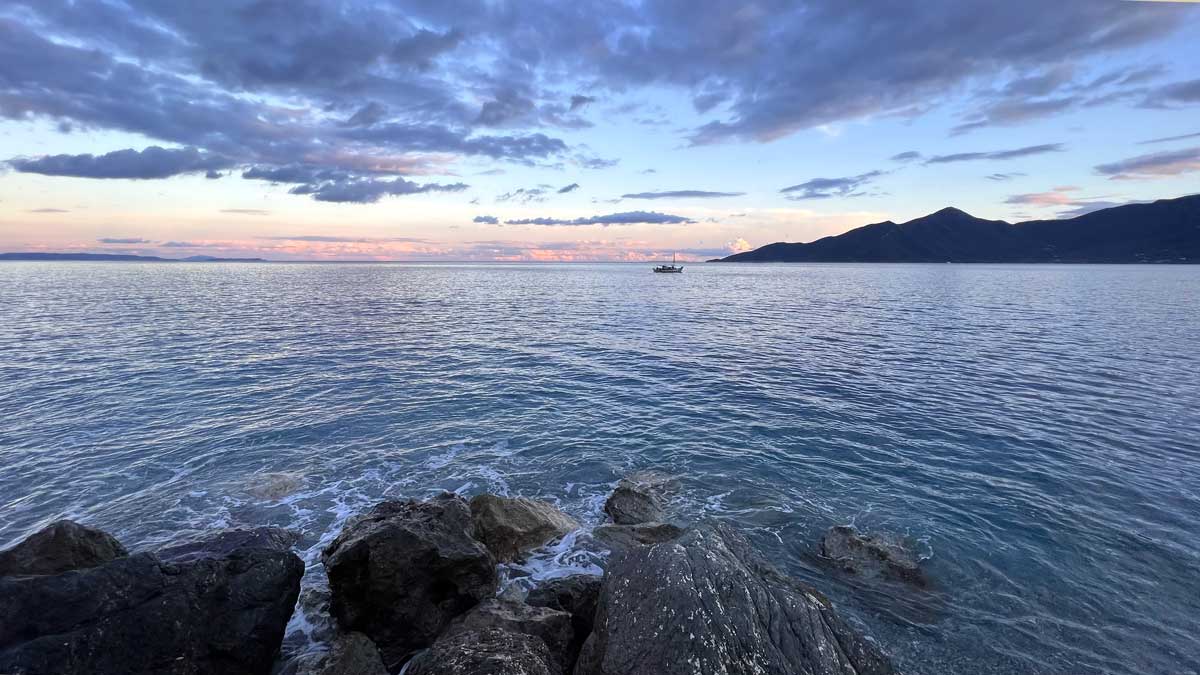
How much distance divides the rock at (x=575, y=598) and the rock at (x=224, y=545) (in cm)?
637

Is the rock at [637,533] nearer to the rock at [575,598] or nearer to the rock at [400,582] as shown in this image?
the rock at [575,598]

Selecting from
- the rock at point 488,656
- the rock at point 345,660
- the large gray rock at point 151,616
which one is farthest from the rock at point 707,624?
the large gray rock at point 151,616

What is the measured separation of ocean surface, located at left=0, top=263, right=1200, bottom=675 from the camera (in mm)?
14602

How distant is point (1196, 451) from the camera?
76.4 ft

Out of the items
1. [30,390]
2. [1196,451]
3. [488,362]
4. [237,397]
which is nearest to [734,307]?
[488,362]

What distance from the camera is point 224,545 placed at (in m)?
12.1

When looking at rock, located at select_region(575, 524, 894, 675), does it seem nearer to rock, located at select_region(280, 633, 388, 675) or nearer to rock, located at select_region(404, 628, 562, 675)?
rock, located at select_region(404, 628, 562, 675)

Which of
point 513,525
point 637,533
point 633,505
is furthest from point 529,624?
point 633,505

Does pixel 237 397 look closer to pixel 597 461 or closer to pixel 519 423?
pixel 519 423

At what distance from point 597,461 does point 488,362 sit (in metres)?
22.6

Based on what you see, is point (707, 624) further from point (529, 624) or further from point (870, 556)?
point (870, 556)

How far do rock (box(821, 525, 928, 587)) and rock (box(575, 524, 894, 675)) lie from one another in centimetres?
542

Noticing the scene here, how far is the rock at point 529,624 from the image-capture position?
1123 centimetres

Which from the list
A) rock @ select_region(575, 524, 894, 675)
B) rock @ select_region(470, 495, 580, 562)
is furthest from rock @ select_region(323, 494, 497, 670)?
rock @ select_region(575, 524, 894, 675)
